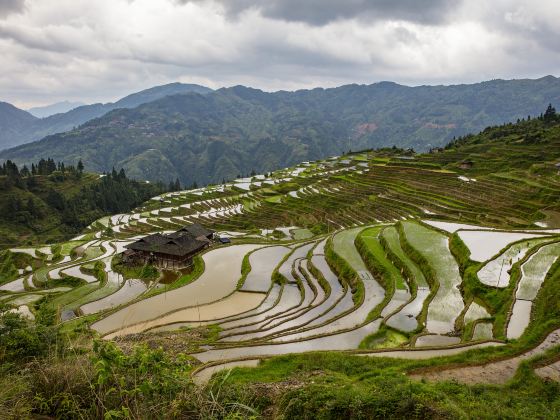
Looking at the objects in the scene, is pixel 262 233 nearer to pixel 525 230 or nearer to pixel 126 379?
pixel 525 230

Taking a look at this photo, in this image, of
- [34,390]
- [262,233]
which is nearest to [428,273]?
[34,390]

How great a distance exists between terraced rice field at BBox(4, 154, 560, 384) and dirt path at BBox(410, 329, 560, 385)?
5.58ft

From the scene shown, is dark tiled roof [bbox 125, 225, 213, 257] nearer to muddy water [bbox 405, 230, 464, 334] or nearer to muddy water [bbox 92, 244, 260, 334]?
muddy water [bbox 92, 244, 260, 334]

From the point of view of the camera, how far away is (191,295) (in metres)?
28.1

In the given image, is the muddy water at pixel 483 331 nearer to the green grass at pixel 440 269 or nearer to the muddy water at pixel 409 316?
the green grass at pixel 440 269

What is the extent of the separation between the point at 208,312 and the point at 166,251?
17.8m

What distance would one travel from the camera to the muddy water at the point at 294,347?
1678 centimetres

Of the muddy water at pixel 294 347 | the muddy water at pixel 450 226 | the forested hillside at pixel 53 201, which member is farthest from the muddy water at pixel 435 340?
the forested hillside at pixel 53 201

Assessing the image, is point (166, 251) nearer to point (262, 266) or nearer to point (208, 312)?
point (262, 266)

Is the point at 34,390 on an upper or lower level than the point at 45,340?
upper

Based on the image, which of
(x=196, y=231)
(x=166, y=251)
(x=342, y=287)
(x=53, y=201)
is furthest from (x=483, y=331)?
(x=53, y=201)

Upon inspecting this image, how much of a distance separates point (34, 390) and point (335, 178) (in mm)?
77488

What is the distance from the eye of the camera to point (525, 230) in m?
32.2

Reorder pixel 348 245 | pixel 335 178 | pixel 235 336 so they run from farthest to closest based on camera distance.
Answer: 1. pixel 335 178
2. pixel 348 245
3. pixel 235 336
